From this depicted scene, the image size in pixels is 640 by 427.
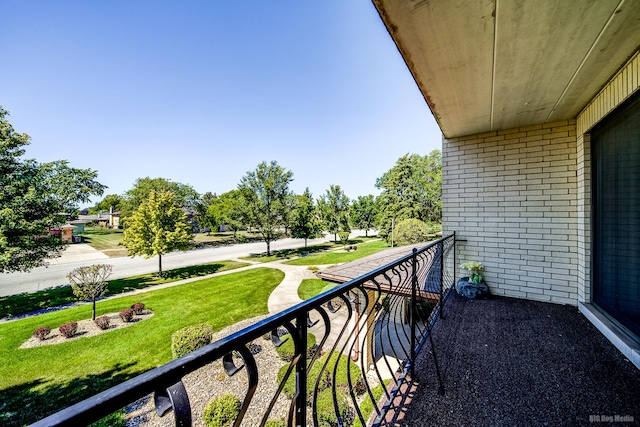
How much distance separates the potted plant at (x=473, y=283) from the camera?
355 centimetres

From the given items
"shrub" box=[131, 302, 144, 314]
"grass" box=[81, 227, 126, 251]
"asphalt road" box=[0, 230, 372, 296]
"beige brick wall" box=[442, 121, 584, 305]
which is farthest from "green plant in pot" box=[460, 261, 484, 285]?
"grass" box=[81, 227, 126, 251]

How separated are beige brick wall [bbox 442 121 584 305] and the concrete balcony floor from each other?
71cm

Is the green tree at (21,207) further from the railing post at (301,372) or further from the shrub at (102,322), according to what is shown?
the railing post at (301,372)

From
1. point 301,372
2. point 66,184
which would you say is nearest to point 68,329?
point 66,184

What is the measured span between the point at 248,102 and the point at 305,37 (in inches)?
238

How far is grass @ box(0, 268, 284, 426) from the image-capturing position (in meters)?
5.02

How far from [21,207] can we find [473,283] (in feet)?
42.8

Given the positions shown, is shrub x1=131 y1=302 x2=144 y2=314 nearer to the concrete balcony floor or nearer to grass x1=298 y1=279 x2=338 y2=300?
grass x1=298 y1=279 x2=338 y2=300

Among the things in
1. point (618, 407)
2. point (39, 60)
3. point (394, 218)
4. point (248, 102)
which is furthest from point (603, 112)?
point (394, 218)

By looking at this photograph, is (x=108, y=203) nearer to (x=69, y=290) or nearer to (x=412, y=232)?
(x=69, y=290)

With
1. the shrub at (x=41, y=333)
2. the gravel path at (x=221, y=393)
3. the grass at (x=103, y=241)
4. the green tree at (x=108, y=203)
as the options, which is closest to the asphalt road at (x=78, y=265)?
the grass at (x=103, y=241)

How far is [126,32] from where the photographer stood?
19.2ft

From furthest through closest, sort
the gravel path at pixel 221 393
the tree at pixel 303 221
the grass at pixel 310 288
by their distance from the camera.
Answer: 1. the tree at pixel 303 221
2. the grass at pixel 310 288
3. the gravel path at pixel 221 393

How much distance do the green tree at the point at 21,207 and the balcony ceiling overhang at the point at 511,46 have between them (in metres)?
12.1
